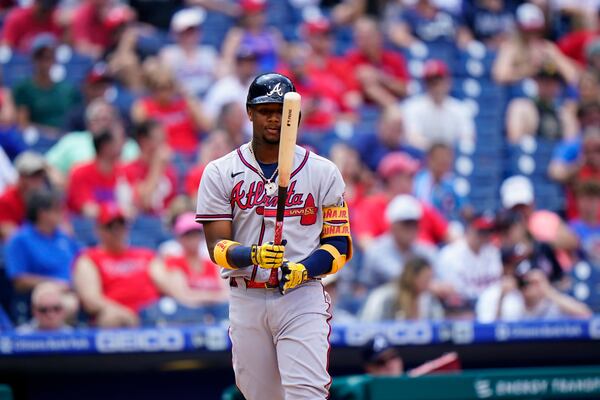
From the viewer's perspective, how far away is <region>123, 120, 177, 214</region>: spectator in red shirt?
359 inches

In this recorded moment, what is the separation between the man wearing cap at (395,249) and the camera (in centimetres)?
829

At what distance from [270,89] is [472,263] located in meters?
4.38

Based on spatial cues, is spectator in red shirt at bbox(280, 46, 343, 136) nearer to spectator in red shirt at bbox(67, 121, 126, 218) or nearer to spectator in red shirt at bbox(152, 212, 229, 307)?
spectator in red shirt at bbox(67, 121, 126, 218)

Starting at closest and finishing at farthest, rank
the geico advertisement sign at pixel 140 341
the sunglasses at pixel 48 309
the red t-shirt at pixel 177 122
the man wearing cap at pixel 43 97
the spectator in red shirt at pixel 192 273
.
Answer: the geico advertisement sign at pixel 140 341, the sunglasses at pixel 48 309, the spectator in red shirt at pixel 192 273, the man wearing cap at pixel 43 97, the red t-shirt at pixel 177 122

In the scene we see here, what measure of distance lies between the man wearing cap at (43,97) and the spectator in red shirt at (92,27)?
1132mm

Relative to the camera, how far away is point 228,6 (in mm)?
12328

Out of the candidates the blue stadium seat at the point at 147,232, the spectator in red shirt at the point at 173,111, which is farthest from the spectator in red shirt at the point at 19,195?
the spectator in red shirt at the point at 173,111

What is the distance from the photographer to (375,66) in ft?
38.4

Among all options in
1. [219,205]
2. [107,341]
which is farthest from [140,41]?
[219,205]

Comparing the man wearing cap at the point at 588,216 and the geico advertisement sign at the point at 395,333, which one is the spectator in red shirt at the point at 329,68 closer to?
the man wearing cap at the point at 588,216

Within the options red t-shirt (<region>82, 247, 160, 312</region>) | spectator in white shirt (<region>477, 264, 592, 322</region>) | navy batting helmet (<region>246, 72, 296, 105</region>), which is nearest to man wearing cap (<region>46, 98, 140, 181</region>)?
red t-shirt (<region>82, 247, 160, 312</region>)

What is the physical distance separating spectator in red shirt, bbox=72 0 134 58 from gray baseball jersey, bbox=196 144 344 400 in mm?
6862

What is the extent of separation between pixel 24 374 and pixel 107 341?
0.56 meters

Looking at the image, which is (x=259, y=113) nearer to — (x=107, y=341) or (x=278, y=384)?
(x=278, y=384)
